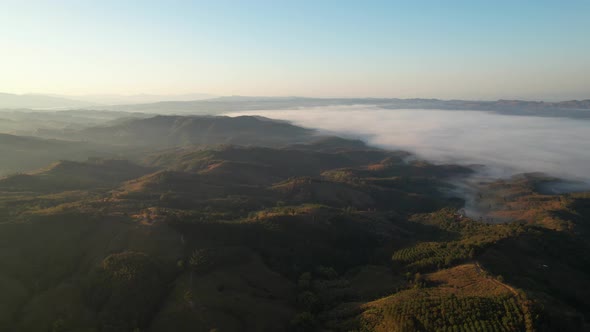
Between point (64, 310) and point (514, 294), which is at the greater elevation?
point (514, 294)

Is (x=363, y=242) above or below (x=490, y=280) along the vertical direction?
below

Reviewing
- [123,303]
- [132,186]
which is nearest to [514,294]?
[123,303]

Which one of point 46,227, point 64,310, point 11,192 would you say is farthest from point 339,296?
point 11,192

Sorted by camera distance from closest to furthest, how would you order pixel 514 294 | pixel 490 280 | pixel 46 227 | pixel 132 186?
1. pixel 514 294
2. pixel 490 280
3. pixel 46 227
4. pixel 132 186

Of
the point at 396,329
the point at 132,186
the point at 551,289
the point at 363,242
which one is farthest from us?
the point at 132,186

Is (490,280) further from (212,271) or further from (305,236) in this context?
(212,271)

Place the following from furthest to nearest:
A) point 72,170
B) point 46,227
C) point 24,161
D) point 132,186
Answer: point 24,161
point 72,170
point 132,186
point 46,227

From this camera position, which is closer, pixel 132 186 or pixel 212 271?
pixel 212 271

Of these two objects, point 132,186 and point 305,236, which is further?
point 132,186

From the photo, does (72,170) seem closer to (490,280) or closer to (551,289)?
(490,280)
